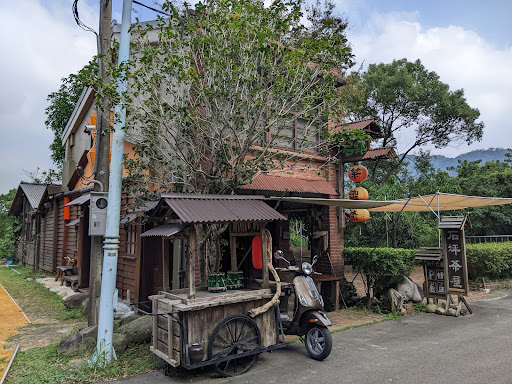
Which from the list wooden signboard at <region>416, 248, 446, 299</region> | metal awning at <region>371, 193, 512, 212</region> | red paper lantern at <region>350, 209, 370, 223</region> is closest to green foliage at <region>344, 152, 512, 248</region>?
metal awning at <region>371, 193, 512, 212</region>

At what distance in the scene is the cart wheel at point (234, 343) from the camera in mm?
4988

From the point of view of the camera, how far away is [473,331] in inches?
278

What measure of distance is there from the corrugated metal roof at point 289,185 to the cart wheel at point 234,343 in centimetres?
311

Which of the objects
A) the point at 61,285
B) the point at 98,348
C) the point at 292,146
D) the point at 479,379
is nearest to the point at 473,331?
the point at 479,379

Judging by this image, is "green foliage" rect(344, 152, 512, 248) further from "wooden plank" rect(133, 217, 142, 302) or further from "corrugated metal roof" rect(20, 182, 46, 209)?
"corrugated metal roof" rect(20, 182, 46, 209)

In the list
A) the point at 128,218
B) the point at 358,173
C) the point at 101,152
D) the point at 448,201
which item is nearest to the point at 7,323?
the point at 128,218

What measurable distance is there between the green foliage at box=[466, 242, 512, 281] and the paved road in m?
4.16

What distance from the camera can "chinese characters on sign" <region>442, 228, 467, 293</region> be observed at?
8.49 meters

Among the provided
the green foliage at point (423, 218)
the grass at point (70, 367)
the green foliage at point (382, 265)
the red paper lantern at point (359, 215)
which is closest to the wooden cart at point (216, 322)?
the grass at point (70, 367)

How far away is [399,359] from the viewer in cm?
559

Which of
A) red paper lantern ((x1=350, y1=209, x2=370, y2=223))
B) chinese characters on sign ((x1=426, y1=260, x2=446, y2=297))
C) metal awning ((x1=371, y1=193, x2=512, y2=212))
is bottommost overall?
chinese characters on sign ((x1=426, y1=260, x2=446, y2=297))

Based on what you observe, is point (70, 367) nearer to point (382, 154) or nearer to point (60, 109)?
point (382, 154)

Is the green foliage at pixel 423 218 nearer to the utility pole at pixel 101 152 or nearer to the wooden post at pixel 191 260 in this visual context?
the wooden post at pixel 191 260

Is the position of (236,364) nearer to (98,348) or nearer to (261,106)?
(98,348)
